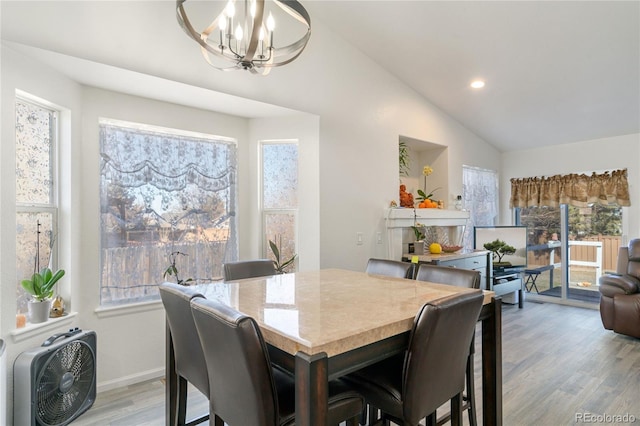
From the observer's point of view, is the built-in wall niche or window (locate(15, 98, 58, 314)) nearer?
window (locate(15, 98, 58, 314))

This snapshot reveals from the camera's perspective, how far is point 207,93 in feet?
9.75

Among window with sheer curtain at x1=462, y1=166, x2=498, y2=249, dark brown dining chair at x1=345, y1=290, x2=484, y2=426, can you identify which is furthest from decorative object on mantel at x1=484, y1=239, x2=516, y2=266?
dark brown dining chair at x1=345, y1=290, x2=484, y2=426

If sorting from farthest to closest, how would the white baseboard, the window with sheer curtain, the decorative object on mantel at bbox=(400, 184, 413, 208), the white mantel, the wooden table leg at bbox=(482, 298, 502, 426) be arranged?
the window with sheer curtain
the decorative object on mantel at bbox=(400, 184, 413, 208)
the white mantel
the white baseboard
the wooden table leg at bbox=(482, 298, 502, 426)

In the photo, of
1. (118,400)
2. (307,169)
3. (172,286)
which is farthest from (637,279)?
(118,400)

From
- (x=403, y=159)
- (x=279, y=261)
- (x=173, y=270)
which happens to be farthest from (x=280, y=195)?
(x=403, y=159)

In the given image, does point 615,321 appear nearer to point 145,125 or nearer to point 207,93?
point 207,93

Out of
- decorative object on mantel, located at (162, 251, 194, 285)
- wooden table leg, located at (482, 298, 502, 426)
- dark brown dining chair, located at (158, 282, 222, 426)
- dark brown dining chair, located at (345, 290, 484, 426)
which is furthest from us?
decorative object on mantel, located at (162, 251, 194, 285)

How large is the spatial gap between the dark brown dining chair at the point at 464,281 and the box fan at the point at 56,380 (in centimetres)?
229

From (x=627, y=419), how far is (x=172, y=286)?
3004mm

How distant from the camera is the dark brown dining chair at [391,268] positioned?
2414 millimetres

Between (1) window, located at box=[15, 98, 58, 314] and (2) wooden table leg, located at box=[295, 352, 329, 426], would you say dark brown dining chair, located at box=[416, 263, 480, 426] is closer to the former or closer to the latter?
(2) wooden table leg, located at box=[295, 352, 329, 426]

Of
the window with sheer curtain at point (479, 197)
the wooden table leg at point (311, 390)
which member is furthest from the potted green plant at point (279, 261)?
the window with sheer curtain at point (479, 197)

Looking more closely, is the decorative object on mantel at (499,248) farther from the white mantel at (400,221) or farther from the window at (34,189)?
the window at (34,189)

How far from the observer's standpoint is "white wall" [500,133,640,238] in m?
4.75
